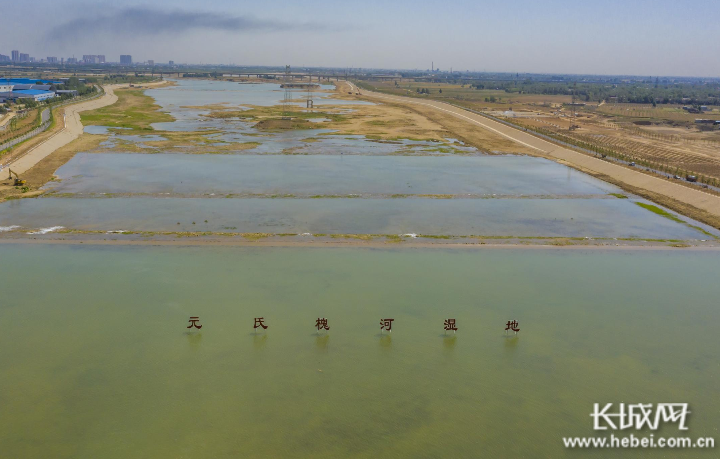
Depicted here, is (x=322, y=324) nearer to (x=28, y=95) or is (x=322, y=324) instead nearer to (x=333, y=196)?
Answer: (x=333, y=196)

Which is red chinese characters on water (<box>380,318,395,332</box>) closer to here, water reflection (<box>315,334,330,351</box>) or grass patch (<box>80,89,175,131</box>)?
water reflection (<box>315,334,330,351</box>)

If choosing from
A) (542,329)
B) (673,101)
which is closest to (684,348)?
(542,329)

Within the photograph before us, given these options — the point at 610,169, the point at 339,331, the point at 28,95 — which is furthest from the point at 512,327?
the point at 28,95

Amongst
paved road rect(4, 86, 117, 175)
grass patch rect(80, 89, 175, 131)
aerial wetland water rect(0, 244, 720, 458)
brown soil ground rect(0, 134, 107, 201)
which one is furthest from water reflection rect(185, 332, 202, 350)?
grass patch rect(80, 89, 175, 131)

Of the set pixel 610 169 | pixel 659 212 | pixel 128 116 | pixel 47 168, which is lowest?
pixel 659 212

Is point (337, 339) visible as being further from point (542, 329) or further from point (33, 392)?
point (33, 392)

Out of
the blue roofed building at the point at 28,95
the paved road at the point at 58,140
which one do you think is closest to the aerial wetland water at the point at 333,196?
the paved road at the point at 58,140
